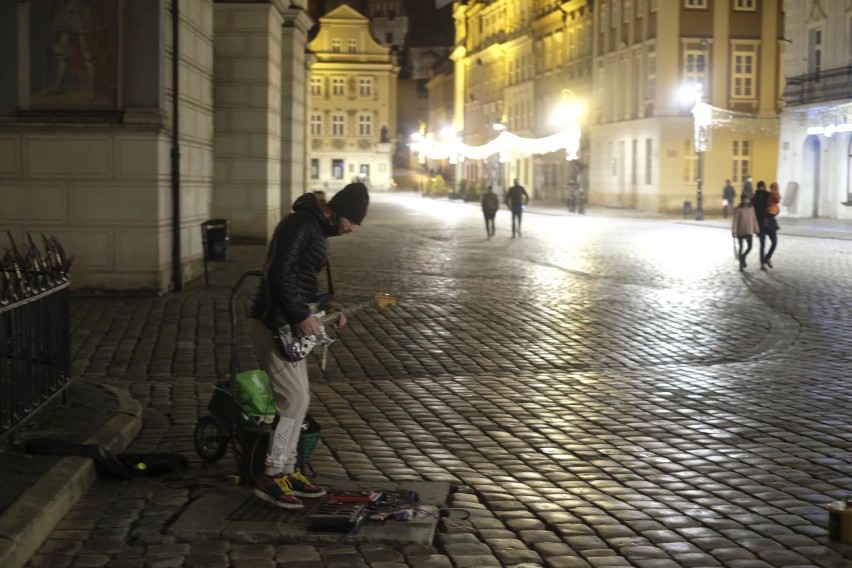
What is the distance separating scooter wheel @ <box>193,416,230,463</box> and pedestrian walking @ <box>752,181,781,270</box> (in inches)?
710

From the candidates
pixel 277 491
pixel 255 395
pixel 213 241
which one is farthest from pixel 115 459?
pixel 213 241

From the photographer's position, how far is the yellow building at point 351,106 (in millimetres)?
106750

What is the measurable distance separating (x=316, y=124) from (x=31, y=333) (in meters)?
103

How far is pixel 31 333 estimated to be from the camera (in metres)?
8.09

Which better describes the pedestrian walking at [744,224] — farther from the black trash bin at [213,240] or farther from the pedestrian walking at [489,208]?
the pedestrian walking at [489,208]

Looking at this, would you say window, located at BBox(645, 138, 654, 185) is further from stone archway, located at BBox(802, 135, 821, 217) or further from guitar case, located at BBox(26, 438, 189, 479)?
guitar case, located at BBox(26, 438, 189, 479)

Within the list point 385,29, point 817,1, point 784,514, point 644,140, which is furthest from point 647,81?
point 385,29

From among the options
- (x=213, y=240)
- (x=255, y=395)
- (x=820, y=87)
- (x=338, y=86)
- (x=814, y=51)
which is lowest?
(x=255, y=395)

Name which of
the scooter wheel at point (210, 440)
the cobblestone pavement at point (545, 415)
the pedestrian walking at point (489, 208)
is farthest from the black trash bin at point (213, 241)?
the pedestrian walking at point (489, 208)

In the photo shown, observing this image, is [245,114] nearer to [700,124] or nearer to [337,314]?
[337,314]

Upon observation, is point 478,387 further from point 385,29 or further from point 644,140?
point 385,29

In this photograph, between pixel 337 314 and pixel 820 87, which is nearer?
pixel 337 314

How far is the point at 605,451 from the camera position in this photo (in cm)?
839

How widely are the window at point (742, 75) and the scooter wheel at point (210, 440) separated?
178 ft
